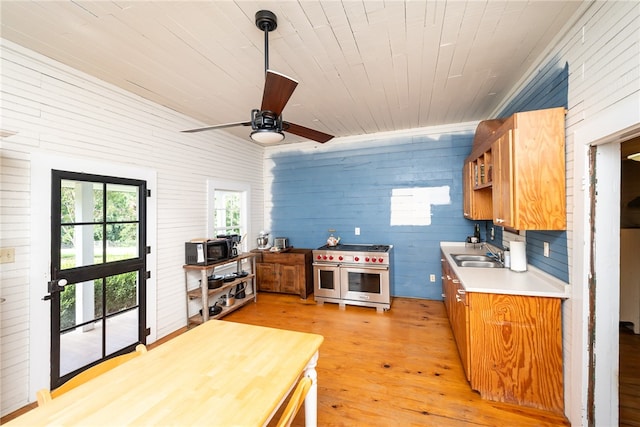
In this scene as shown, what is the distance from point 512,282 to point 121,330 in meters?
3.73

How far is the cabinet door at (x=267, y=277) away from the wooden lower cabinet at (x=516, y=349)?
3.18 m

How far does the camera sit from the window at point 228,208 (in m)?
3.85

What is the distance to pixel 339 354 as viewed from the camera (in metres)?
2.66

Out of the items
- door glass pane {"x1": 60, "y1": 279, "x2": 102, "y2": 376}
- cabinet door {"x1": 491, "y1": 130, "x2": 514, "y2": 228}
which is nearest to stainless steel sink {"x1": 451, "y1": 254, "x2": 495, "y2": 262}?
cabinet door {"x1": 491, "y1": 130, "x2": 514, "y2": 228}

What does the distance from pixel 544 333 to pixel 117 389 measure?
102 inches

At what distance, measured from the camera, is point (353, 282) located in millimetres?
3879

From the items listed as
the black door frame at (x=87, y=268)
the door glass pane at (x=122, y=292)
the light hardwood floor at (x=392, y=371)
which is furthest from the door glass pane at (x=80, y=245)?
the light hardwood floor at (x=392, y=371)

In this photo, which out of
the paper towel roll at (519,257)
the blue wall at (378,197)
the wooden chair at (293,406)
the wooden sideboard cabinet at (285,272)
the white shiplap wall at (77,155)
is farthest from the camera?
the wooden sideboard cabinet at (285,272)

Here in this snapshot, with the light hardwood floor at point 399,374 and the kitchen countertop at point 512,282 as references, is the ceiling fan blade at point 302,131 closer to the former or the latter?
the light hardwood floor at point 399,374

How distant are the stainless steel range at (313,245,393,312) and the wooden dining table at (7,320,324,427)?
238cm

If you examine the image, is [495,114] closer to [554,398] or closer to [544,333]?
[544,333]

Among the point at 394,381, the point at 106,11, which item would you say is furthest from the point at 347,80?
the point at 394,381

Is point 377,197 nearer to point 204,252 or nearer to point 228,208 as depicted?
point 228,208

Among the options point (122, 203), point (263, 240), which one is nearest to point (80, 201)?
point (122, 203)
